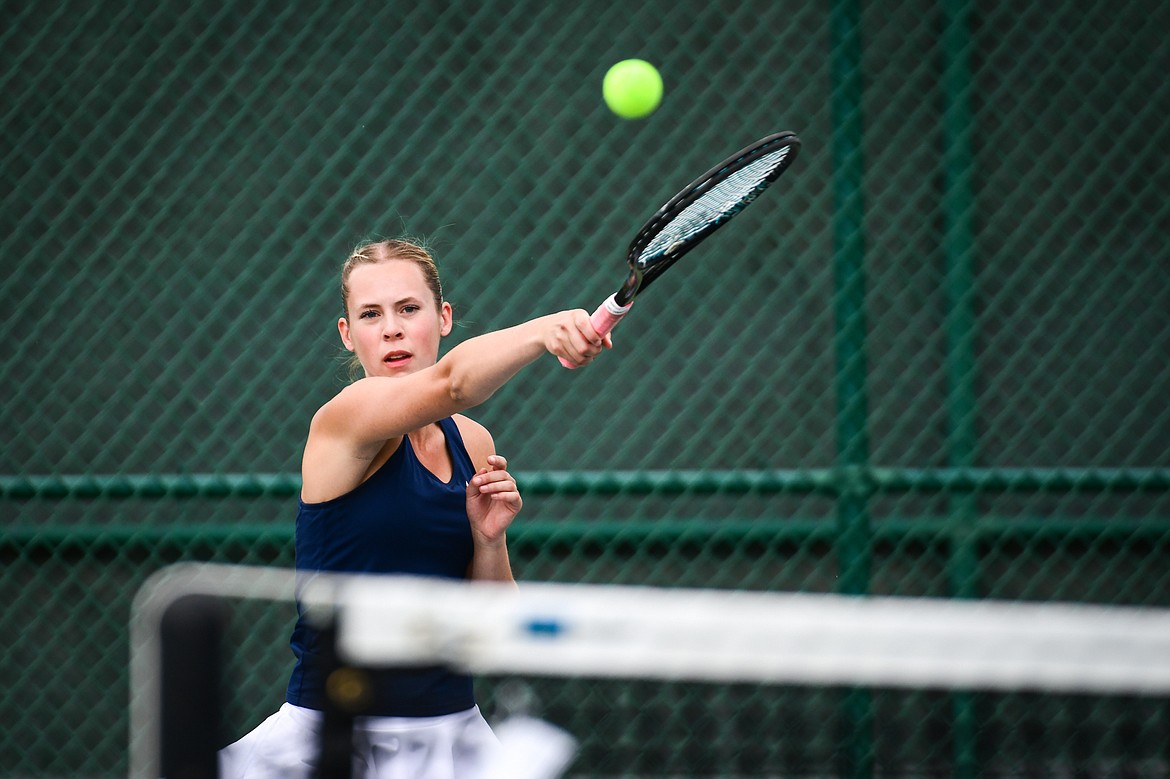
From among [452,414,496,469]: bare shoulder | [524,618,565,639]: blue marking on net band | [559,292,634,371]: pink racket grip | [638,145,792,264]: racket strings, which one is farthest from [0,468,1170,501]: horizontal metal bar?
[524,618,565,639]: blue marking on net band

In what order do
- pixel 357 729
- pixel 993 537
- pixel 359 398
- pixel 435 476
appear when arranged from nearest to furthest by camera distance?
1. pixel 357 729
2. pixel 359 398
3. pixel 435 476
4. pixel 993 537

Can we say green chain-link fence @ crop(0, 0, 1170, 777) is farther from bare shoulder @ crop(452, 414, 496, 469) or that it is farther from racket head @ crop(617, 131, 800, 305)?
racket head @ crop(617, 131, 800, 305)

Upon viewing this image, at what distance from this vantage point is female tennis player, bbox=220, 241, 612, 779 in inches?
78.5

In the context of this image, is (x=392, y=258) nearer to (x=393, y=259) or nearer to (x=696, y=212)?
(x=393, y=259)

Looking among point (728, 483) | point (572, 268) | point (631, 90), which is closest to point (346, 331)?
point (631, 90)

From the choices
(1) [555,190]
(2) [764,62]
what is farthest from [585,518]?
(2) [764,62]

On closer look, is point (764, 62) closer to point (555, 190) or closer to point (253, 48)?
point (555, 190)

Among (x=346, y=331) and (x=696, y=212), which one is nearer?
(x=696, y=212)

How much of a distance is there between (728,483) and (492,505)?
1.25 metres

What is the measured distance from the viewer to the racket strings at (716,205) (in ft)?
7.28

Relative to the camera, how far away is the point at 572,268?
12.9 ft

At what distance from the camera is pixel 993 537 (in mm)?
3797

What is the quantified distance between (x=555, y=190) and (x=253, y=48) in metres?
1.06

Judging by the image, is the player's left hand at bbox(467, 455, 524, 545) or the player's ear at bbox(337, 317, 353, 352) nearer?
the player's left hand at bbox(467, 455, 524, 545)
